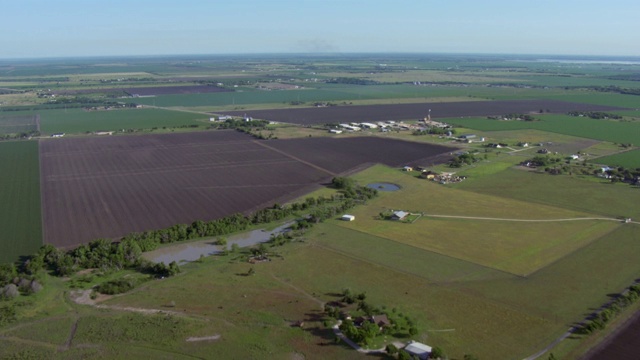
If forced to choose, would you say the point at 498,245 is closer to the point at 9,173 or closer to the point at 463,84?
the point at 9,173

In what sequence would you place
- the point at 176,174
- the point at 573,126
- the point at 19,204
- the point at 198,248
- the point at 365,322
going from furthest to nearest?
the point at 573,126, the point at 176,174, the point at 19,204, the point at 198,248, the point at 365,322

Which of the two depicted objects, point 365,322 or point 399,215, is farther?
point 399,215

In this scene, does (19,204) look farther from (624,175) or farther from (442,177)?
(624,175)

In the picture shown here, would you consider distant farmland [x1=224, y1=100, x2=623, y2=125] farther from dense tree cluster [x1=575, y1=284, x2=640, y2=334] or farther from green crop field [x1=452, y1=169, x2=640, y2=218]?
dense tree cluster [x1=575, y1=284, x2=640, y2=334]

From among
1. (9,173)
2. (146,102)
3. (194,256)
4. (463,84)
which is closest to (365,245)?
(194,256)

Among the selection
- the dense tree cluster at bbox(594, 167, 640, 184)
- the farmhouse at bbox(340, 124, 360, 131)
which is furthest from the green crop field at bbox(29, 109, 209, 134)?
the dense tree cluster at bbox(594, 167, 640, 184)

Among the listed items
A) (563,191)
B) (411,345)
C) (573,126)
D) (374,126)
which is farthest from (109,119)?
(411,345)
